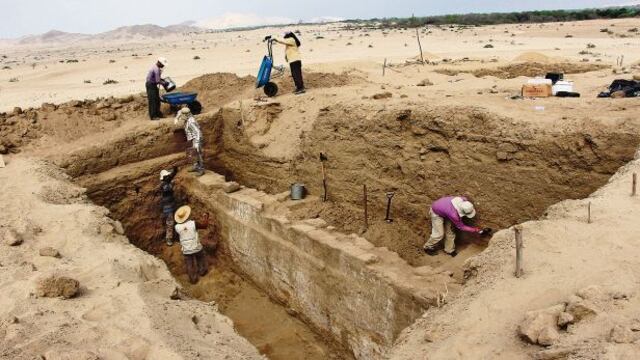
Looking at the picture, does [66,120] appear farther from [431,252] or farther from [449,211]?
[449,211]

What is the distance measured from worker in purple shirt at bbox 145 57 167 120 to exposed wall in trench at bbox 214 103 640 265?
2.59 metres

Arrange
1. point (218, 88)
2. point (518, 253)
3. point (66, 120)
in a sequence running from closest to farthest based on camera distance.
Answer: point (518, 253) → point (66, 120) → point (218, 88)

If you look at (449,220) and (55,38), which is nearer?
(449,220)

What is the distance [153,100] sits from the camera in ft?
35.4

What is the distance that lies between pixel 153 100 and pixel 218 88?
2350mm

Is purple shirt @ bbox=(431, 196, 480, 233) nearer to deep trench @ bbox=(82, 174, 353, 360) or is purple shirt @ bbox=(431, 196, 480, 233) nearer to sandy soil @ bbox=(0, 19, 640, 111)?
deep trench @ bbox=(82, 174, 353, 360)

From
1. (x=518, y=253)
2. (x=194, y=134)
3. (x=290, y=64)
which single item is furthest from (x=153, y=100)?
(x=518, y=253)

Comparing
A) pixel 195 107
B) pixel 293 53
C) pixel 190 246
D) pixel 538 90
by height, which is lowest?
pixel 190 246

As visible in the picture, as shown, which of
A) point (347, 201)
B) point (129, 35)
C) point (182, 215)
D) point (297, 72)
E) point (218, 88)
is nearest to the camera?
point (347, 201)

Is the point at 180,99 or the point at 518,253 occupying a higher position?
the point at 180,99

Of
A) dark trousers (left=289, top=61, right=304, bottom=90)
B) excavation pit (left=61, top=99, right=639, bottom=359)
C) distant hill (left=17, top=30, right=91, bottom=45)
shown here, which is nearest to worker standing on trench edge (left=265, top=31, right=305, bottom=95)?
dark trousers (left=289, top=61, right=304, bottom=90)

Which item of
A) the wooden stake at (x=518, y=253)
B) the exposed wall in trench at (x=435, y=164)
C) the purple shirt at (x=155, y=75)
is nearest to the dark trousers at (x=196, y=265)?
the exposed wall in trench at (x=435, y=164)

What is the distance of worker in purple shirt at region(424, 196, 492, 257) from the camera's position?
6625mm

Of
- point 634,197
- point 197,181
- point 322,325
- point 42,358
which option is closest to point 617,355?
point 634,197
